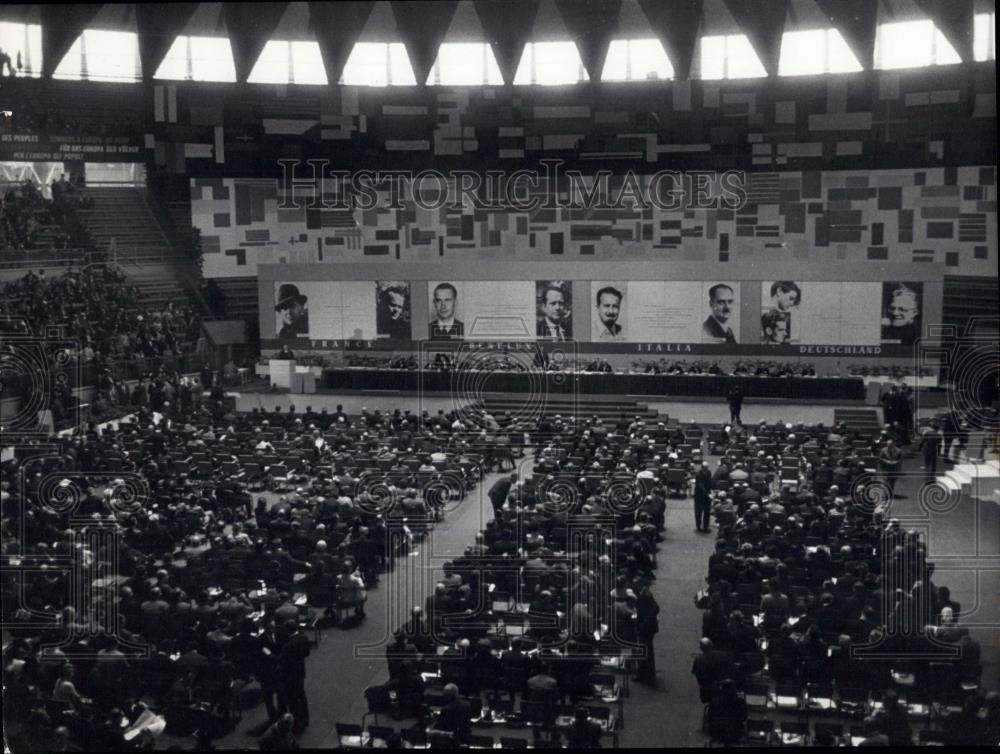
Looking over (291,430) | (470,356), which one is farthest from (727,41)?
(291,430)

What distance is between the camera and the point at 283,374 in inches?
1100

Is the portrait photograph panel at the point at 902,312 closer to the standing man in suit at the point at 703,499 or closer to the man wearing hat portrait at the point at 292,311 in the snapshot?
the standing man in suit at the point at 703,499

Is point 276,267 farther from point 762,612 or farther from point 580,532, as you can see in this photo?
point 762,612

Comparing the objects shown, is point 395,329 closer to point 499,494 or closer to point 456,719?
point 499,494

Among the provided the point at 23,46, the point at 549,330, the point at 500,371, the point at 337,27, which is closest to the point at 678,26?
the point at 549,330

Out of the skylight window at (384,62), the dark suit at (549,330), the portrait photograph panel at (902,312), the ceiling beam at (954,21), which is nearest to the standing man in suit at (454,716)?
the dark suit at (549,330)

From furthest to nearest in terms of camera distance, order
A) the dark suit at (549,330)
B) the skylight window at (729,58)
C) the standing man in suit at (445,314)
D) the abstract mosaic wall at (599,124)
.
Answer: the standing man in suit at (445,314) < the dark suit at (549,330) < the skylight window at (729,58) < the abstract mosaic wall at (599,124)

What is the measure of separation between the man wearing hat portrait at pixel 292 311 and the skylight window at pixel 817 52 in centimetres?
1471

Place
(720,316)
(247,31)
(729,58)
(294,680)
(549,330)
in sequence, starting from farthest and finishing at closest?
(549,330) < (720,316) < (729,58) < (247,31) < (294,680)

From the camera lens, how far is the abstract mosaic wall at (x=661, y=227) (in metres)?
28.0

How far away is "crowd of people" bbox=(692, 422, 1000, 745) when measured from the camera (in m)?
11.5

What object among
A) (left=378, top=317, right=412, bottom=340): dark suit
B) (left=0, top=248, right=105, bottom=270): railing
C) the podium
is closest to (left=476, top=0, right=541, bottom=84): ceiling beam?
(left=378, top=317, right=412, bottom=340): dark suit

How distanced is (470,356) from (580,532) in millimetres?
12730

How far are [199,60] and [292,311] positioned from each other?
7121 mm
